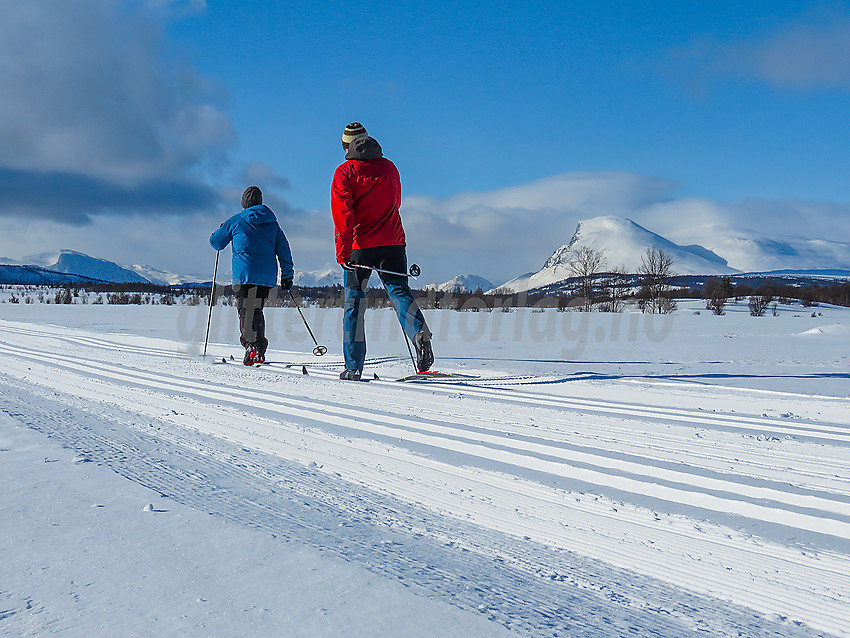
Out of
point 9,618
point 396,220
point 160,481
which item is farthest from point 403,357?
point 9,618

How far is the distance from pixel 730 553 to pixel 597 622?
0.53 metres

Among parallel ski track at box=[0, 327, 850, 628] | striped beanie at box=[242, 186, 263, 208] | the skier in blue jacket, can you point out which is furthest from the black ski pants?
parallel ski track at box=[0, 327, 850, 628]

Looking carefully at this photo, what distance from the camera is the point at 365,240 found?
486 cm

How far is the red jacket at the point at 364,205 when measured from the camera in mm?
4723

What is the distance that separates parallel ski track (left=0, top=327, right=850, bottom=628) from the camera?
5.61 feet

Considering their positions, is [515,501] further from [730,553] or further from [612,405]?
[612,405]

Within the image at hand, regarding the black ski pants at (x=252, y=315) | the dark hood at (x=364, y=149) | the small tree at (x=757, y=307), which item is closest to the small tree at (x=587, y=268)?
the small tree at (x=757, y=307)

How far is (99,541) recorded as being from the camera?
1.40m

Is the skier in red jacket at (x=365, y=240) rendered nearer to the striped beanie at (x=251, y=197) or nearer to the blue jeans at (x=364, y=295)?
the blue jeans at (x=364, y=295)

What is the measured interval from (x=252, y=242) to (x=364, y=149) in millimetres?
2297

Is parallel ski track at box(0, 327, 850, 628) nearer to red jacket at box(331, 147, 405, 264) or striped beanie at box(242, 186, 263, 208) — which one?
red jacket at box(331, 147, 405, 264)

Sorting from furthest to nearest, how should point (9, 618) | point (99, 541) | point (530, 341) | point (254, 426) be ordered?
point (530, 341) < point (254, 426) < point (99, 541) < point (9, 618)

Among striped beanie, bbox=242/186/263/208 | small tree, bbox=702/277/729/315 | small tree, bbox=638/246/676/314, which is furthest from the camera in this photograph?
small tree, bbox=638/246/676/314

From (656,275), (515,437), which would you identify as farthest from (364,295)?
(656,275)
